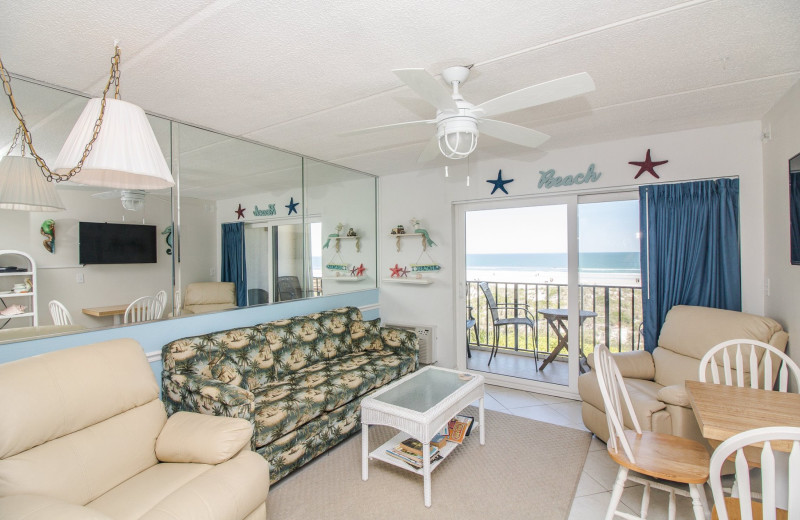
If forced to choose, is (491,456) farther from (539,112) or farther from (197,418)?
(539,112)

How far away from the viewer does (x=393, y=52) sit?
6.07 ft

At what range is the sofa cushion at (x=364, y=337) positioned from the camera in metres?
3.74

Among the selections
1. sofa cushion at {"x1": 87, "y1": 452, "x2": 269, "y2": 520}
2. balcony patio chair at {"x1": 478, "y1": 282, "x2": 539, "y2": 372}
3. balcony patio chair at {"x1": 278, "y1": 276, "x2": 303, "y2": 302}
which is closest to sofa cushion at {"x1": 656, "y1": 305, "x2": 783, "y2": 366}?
balcony patio chair at {"x1": 478, "y1": 282, "x2": 539, "y2": 372}

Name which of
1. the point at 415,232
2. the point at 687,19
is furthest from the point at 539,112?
the point at 415,232

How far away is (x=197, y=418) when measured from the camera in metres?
1.92

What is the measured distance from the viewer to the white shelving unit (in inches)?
79.4

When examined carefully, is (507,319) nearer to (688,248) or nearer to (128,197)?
(688,248)

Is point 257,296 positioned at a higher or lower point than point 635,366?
higher

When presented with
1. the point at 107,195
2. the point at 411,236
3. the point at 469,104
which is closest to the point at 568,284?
the point at 411,236

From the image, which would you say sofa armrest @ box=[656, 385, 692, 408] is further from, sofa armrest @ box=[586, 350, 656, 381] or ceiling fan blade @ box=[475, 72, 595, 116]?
ceiling fan blade @ box=[475, 72, 595, 116]

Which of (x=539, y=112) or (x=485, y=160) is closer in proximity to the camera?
(x=539, y=112)

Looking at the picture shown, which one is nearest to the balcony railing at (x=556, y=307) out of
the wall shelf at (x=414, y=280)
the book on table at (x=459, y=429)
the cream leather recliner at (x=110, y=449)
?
the wall shelf at (x=414, y=280)

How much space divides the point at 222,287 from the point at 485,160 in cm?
293

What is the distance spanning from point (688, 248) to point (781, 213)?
25.8 inches
